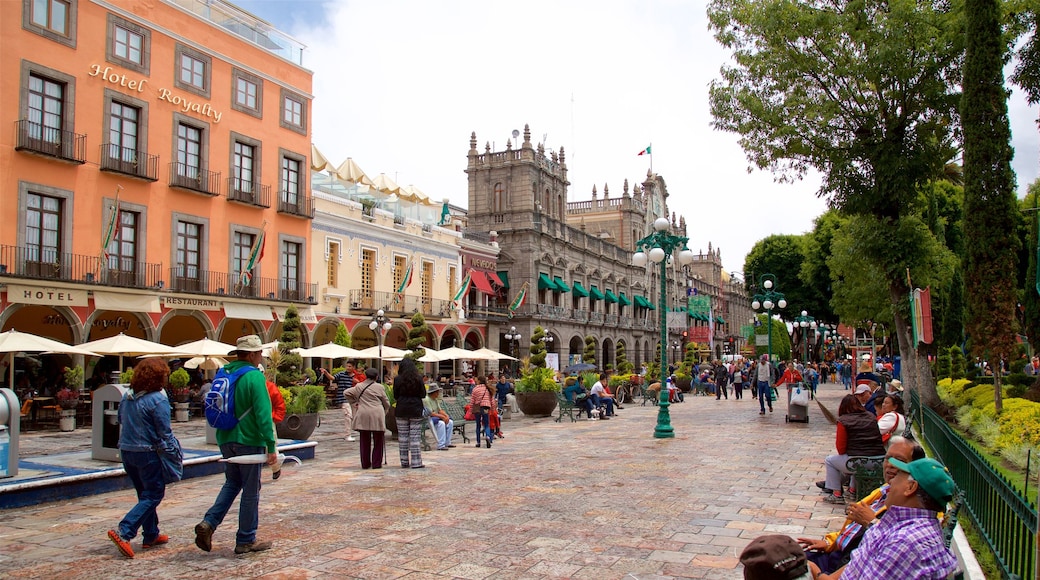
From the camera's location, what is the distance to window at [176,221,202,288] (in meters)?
24.4

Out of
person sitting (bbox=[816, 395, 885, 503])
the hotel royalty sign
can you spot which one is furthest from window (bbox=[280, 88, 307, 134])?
person sitting (bbox=[816, 395, 885, 503])

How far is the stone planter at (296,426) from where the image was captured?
42.9 ft

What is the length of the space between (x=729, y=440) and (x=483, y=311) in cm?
2742

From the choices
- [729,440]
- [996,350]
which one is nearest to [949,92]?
[996,350]

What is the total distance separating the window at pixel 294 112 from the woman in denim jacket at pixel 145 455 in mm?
24030

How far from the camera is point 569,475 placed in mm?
9961

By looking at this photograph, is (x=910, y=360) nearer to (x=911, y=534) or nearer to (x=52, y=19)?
(x=911, y=534)

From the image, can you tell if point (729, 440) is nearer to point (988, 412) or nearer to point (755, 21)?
point (988, 412)

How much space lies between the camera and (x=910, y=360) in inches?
751

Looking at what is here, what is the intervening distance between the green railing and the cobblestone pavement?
124cm

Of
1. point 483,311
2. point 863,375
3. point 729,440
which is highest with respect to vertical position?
point 483,311

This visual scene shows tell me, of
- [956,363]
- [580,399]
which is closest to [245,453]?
[580,399]

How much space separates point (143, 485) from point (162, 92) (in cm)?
2082

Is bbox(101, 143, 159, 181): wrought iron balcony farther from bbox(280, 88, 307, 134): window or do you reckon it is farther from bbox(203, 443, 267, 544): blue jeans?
bbox(203, 443, 267, 544): blue jeans
